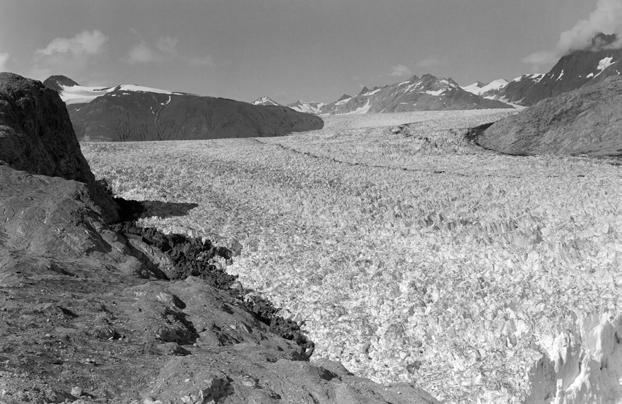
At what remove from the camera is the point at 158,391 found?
999 centimetres

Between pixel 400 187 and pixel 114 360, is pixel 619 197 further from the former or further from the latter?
pixel 114 360

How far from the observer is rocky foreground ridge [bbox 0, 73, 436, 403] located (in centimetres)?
1013

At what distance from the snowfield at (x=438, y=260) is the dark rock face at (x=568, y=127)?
14.0 meters

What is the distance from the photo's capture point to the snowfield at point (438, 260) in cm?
1433

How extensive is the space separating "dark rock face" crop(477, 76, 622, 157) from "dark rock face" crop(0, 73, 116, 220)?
44.7 metres

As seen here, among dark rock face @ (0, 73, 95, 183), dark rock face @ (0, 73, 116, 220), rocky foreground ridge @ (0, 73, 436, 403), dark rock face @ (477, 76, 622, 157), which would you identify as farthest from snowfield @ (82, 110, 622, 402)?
dark rock face @ (477, 76, 622, 157)

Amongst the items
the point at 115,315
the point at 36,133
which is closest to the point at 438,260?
the point at 115,315

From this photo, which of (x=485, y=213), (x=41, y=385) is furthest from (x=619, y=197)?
(x=41, y=385)

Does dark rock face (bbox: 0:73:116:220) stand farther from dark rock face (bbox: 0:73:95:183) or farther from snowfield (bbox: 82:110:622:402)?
snowfield (bbox: 82:110:622:402)

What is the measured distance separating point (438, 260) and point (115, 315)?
13.3 m

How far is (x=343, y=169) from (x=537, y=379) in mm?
30856

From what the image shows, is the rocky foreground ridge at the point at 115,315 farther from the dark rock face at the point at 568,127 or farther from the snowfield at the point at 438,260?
the dark rock face at the point at 568,127

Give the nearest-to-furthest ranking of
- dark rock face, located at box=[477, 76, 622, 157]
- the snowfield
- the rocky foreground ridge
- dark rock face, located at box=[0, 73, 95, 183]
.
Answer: the rocky foreground ridge, the snowfield, dark rock face, located at box=[0, 73, 95, 183], dark rock face, located at box=[477, 76, 622, 157]

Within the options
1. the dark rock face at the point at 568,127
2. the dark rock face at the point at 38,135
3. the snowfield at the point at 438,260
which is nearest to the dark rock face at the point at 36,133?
the dark rock face at the point at 38,135
